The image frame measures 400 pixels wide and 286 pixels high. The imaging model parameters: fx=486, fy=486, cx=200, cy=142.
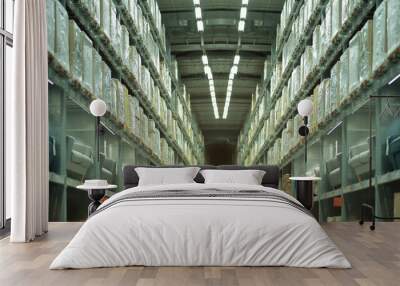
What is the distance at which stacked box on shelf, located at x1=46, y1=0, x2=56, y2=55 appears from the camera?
4.89 m

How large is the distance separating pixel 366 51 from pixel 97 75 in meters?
3.26

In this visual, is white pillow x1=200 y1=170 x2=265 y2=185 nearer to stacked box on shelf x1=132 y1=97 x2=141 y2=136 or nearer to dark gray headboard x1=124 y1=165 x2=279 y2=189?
dark gray headboard x1=124 y1=165 x2=279 y2=189

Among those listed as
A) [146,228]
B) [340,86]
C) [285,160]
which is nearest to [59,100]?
[146,228]

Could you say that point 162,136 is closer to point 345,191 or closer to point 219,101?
point 219,101

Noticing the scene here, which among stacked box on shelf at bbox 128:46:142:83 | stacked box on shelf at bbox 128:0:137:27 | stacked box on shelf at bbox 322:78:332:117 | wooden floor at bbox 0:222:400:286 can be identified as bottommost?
wooden floor at bbox 0:222:400:286

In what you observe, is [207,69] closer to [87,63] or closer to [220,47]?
[220,47]

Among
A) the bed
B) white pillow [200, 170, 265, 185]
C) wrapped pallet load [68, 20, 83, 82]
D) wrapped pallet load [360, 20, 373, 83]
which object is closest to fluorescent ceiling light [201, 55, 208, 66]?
white pillow [200, 170, 265, 185]

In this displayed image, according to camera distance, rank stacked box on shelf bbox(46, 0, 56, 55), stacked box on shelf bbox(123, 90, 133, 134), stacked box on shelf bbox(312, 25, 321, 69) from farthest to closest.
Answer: stacked box on shelf bbox(123, 90, 133, 134)
stacked box on shelf bbox(312, 25, 321, 69)
stacked box on shelf bbox(46, 0, 56, 55)

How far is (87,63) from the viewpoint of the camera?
5.82 meters

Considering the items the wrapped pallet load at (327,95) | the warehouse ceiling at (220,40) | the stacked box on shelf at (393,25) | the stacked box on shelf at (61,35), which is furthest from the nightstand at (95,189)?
the warehouse ceiling at (220,40)

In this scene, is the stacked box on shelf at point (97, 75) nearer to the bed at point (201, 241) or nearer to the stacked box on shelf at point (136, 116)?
the stacked box on shelf at point (136, 116)

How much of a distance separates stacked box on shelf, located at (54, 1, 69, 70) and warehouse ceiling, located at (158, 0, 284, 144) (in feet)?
15.8

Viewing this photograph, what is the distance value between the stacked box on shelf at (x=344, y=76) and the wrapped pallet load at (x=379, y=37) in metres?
0.83

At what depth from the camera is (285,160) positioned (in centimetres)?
970
